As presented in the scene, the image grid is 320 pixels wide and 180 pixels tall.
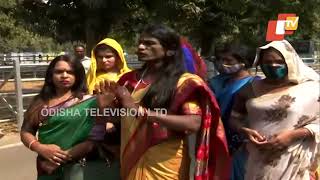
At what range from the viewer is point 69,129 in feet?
9.31

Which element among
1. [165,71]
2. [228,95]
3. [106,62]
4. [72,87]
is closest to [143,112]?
[165,71]

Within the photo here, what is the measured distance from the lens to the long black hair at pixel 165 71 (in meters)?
2.56

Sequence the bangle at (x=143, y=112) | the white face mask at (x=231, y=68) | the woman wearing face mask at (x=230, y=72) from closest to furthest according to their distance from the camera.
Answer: the bangle at (x=143, y=112), the woman wearing face mask at (x=230, y=72), the white face mask at (x=231, y=68)

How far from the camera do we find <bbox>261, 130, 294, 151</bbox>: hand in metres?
2.80

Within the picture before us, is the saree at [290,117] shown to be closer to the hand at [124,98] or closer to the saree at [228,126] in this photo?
the saree at [228,126]

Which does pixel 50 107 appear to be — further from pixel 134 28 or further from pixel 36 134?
pixel 134 28

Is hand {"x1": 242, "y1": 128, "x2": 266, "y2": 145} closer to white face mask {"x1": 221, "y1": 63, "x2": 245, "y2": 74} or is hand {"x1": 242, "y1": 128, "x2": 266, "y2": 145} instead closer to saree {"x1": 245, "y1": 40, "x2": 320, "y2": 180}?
saree {"x1": 245, "y1": 40, "x2": 320, "y2": 180}

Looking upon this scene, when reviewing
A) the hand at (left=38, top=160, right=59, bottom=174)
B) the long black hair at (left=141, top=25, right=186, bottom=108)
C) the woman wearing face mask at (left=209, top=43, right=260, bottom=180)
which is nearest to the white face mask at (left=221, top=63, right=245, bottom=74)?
the woman wearing face mask at (left=209, top=43, right=260, bottom=180)

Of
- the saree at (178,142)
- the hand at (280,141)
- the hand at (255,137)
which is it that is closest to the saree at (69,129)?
the saree at (178,142)

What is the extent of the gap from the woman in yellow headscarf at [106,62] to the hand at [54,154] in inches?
37.8

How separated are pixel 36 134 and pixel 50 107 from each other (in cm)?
20

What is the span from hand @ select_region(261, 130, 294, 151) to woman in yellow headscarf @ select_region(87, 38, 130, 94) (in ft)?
4.40

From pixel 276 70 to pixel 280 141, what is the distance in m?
0.38

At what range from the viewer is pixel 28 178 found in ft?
20.4
